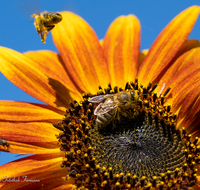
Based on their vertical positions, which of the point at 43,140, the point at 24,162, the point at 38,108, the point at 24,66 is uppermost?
the point at 24,66

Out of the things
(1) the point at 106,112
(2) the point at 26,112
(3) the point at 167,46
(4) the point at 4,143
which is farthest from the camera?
(3) the point at 167,46

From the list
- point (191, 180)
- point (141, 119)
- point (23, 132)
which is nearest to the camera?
point (191, 180)

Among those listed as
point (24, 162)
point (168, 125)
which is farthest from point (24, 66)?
point (168, 125)

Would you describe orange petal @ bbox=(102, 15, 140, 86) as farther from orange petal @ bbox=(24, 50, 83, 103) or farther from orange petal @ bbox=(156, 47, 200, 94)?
orange petal @ bbox=(24, 50, 83, 103)

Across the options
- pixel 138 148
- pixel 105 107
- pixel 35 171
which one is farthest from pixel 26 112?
pixel 138 148

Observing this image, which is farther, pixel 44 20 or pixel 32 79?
pixel 32 79

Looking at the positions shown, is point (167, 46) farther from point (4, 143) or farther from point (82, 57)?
point (4, 143)

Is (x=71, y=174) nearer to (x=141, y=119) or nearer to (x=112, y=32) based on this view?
(x=141, y=119)

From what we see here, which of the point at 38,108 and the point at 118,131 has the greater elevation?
the point at 38,108
